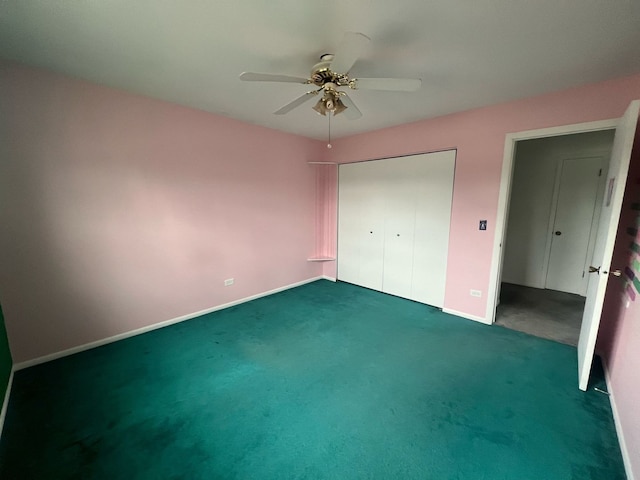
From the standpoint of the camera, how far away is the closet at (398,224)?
127 inches

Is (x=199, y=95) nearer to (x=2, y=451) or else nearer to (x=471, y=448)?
(x=2, y=451)

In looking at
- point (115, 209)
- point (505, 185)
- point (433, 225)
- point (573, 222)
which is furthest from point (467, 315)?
point (115, 209)

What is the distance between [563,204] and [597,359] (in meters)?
2.55

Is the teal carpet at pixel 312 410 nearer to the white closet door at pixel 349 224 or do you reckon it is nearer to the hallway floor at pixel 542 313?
the hallway floor at pixel 542 313

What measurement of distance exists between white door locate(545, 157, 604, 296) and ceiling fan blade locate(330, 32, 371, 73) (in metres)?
4.21

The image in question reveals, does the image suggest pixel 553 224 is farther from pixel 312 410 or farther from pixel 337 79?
pixel 312 410

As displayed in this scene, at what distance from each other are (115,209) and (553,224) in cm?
575

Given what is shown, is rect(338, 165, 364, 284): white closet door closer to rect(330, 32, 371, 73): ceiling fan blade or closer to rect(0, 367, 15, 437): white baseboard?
rect(330, 32, 371, 73): ceiling fan blade

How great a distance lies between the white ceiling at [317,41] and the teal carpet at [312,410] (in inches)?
92.9

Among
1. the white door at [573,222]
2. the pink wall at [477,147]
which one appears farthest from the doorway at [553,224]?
the pink wall at [477,147]

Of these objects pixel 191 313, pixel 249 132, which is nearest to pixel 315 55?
pixel 249 132

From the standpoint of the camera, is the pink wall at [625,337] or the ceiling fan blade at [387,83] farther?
the ceiling fan blade at [387,83]

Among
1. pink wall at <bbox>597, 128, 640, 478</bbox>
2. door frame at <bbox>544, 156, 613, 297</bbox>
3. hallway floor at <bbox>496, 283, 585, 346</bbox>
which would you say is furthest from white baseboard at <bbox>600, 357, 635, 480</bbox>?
door frame at <bbox>544, 156, 613, 297</bbox>

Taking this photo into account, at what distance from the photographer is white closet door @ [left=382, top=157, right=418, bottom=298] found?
346 cm
